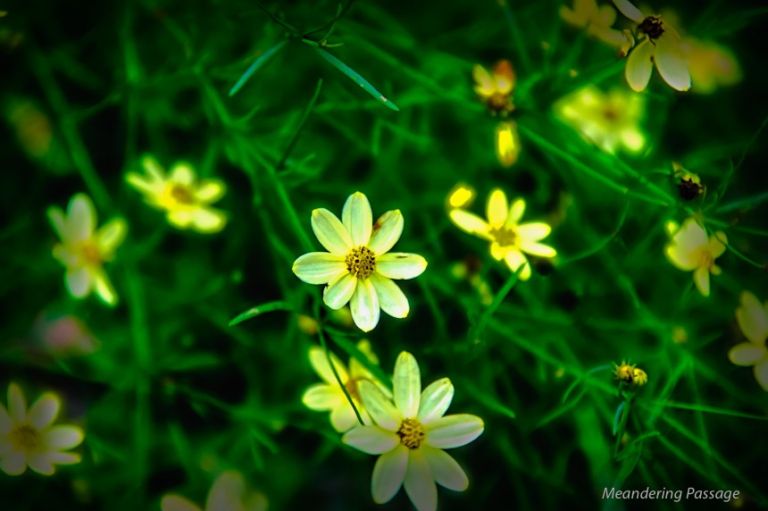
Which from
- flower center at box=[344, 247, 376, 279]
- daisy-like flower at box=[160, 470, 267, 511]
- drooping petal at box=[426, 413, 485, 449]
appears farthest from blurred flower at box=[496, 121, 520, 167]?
daisy-like flower at box=[160, 470, 267, 511]

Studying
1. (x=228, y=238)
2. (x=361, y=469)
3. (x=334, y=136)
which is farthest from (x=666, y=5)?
(x=361, y=469)

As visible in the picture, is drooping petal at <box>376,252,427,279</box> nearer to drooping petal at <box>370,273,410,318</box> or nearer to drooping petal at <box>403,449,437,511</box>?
drooping petal at <box>370,273,410,318</box>

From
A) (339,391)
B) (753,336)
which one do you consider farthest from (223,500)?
(753,336)

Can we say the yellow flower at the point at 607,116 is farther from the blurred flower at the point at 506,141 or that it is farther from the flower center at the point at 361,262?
the flower center at the point at 361,262

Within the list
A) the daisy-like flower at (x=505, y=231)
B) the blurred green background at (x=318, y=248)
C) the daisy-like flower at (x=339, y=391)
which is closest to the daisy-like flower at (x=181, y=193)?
the blurred green background at (x=318, y=248)

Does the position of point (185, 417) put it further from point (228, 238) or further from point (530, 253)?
point (530, 253)
